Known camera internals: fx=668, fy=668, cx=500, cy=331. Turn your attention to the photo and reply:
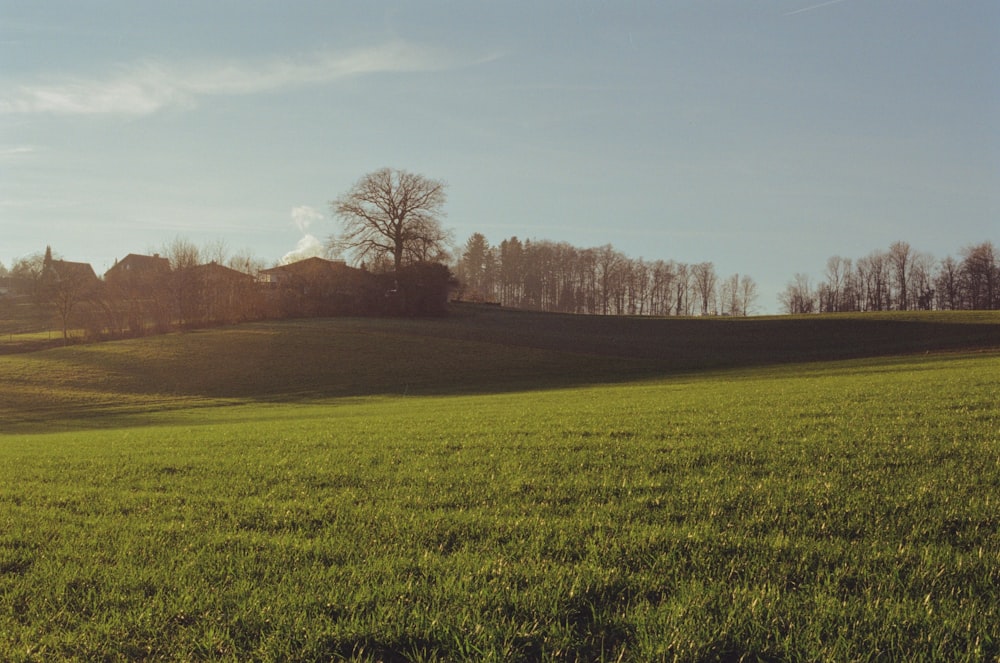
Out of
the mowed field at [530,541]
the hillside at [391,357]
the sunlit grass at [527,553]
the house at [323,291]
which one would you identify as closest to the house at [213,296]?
the house at [323,291]

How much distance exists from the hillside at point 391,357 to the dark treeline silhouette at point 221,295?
6.83 m

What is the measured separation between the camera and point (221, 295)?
79.3m

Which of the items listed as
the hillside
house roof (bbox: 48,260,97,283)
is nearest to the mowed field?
the hillside

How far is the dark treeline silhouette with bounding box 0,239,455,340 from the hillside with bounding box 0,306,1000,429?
6829 mm

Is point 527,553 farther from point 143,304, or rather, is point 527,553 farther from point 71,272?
point 71,272

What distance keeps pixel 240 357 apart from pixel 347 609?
56.0 meters

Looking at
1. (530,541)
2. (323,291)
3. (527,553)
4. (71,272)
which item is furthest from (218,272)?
(527,553)

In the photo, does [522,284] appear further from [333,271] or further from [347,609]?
[347,609]

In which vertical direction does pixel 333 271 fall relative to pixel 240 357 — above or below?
above

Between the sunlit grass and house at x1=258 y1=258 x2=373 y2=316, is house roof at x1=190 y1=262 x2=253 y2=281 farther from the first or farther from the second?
the sunlit grass

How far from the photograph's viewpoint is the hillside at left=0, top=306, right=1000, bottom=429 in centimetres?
4541

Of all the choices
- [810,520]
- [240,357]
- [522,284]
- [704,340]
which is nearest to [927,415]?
[810,520]

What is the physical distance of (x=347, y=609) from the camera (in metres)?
5.02

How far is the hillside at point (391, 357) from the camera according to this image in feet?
149
